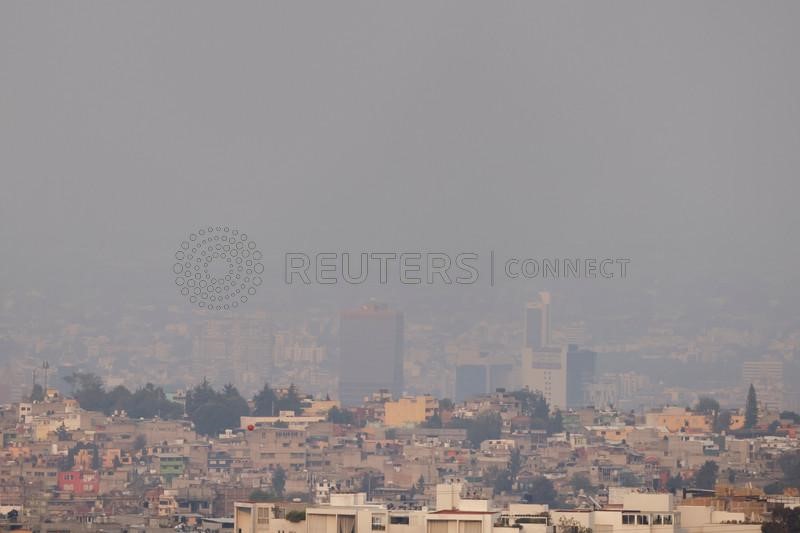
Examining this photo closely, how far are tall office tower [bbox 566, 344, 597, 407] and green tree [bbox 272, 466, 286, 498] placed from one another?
3047 centimetres

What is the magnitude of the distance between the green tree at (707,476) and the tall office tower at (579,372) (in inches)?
1402

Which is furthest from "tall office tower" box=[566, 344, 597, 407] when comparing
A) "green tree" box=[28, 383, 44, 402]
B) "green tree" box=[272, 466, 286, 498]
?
"green tree" box=[272, 466, 286, 498]

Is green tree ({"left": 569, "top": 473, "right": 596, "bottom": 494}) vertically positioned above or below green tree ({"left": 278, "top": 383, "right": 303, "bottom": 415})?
below

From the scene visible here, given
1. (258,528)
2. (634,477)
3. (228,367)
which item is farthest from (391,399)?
(258,528)

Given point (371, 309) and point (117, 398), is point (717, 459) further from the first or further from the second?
point (371, 309)

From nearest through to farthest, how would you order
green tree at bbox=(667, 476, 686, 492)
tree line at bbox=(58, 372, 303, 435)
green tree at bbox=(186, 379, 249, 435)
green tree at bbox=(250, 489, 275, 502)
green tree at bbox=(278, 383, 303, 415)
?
green tree at bbox=(250, 489, 275, 502) → green tree at bbox=(667, 476, 686, 492) → green tree at bbox=(186, 379, 249, 435) → tree line at bbox=(58, 372, 303, 435) → green tree at bbox=(278, 383, 303, 415)

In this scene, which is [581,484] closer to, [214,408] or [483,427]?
[483,427]

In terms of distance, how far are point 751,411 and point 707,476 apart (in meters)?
24.9

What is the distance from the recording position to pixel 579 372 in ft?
452

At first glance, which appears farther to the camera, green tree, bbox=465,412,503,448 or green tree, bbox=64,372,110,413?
green tree, bbox=64,372,110,413

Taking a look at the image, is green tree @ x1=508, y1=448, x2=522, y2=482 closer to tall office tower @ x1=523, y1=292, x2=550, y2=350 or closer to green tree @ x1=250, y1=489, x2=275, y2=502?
green tree @ x1=250, y1=489, x2=275, y2=502

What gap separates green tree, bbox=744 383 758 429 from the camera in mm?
113812

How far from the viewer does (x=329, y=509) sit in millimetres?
39500

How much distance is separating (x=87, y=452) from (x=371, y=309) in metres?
38.8
